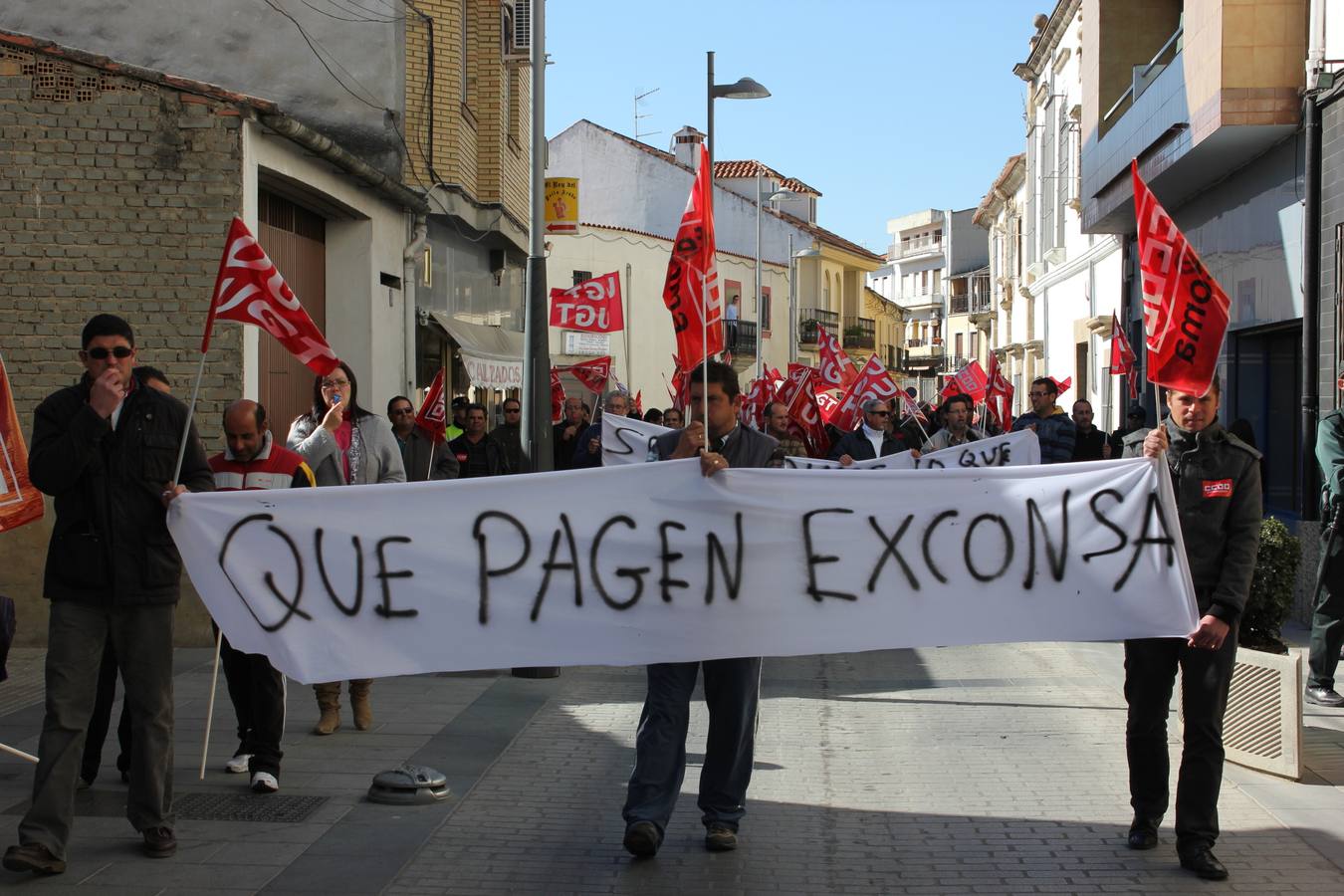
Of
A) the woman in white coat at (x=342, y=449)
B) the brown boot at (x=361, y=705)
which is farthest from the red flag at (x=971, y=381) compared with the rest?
the brown boot at (x=361, y=705)

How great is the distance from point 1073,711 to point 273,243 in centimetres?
877

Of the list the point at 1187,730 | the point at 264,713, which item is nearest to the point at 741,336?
the point at 264,713

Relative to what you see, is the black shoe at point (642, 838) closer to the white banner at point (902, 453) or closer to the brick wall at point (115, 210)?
the white banner at point (902, 453)

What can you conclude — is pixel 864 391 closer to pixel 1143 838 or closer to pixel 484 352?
pixel 484 352

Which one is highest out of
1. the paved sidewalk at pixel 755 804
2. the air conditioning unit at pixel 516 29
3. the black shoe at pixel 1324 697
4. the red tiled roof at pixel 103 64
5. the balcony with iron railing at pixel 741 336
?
the air conditioning unit at pixel 516 29

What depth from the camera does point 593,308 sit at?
1927 cm

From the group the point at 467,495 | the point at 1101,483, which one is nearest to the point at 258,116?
the point at 467,495

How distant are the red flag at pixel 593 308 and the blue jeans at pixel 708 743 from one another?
521 inches

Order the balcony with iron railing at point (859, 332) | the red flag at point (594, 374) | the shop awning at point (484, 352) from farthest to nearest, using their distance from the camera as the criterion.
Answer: the balcony with iron railing at point (859, 332)
the red flag at point (594, 374)
the shop awning at point (484, 352)

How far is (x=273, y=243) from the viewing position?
13953mm

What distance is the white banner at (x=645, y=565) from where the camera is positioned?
18.8 ft

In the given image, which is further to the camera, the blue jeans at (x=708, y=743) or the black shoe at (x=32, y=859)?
the blue jeans at (x=708, y=743)

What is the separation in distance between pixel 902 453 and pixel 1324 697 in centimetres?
405

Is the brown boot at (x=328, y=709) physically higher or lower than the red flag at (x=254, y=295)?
lower
